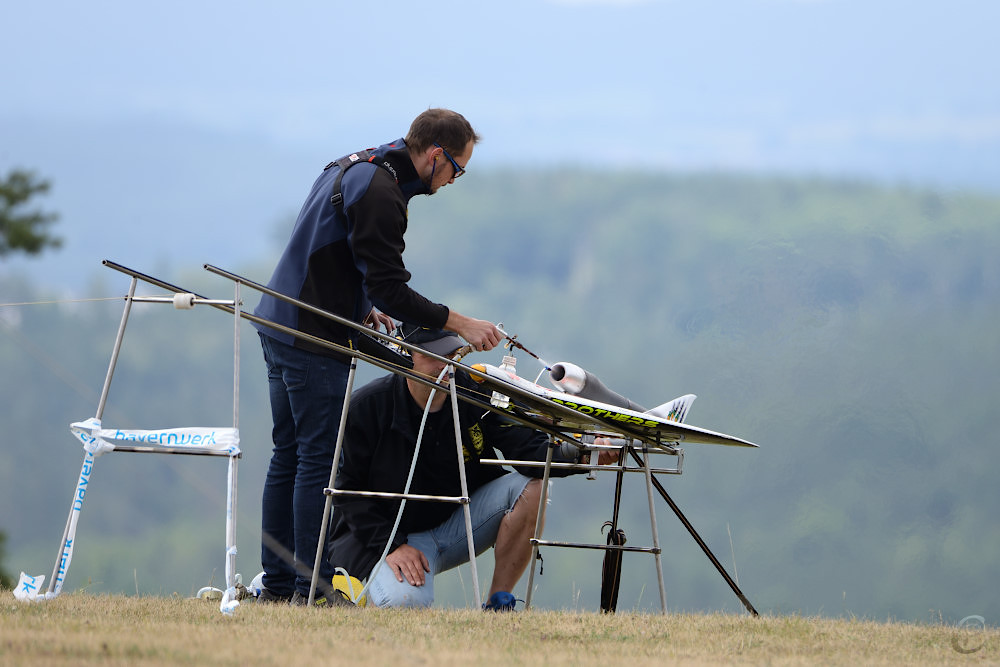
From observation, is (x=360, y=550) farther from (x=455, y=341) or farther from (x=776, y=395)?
(x=776, y=395)

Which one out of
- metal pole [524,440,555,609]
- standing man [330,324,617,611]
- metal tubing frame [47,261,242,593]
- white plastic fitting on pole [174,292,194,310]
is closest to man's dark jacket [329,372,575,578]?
standing man [330,324,617,611]

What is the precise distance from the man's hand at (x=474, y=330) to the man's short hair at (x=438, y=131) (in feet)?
1.96

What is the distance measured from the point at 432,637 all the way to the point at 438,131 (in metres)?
1.72

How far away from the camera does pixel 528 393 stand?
326 centimetres

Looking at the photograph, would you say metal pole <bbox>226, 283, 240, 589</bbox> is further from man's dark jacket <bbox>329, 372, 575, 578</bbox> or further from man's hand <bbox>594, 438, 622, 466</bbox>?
man's hand <bbox>594, 438, 622, 466</bbox>

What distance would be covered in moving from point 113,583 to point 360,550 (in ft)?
3.99

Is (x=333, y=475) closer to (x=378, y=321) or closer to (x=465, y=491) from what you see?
(x=465, y=491)

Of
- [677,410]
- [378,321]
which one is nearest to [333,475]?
[378,321]

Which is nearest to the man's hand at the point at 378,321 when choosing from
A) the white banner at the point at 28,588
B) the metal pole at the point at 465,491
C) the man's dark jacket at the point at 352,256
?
the man's dark jacket at the point at 352,256

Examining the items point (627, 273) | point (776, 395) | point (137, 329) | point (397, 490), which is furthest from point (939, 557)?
point (137, 329)

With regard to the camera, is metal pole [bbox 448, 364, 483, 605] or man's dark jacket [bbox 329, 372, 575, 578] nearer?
metal pole [bbox 448, 364, 483, 605]

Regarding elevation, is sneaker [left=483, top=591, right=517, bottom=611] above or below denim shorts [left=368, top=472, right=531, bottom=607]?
below

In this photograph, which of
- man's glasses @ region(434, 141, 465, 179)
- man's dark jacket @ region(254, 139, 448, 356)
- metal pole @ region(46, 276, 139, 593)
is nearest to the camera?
metal pole @ region(46, 276, 139, 593)

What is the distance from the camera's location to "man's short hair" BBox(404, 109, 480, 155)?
12.2ft
